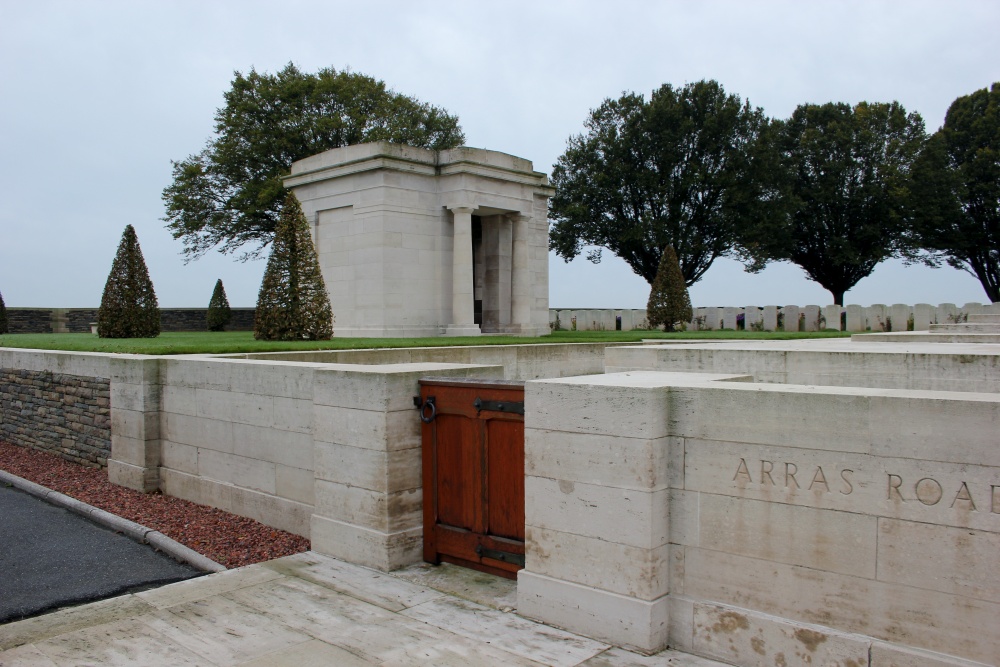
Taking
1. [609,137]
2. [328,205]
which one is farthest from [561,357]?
[609,137]

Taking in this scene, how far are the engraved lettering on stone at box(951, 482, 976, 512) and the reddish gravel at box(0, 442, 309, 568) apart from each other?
5.82 meters

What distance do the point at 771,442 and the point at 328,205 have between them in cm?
1912

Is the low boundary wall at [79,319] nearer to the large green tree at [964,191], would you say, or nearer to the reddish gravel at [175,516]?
the reddish gravel at [175,516]

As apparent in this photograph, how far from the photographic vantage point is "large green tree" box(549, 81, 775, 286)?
40656mm

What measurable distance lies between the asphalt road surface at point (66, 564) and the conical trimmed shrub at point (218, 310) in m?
26.2

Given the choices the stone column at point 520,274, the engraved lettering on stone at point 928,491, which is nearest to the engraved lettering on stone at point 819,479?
the engraved lettering on stone at point 928,491

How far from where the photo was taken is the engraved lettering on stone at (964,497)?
12.5 ft

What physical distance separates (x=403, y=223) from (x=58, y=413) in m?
10.6

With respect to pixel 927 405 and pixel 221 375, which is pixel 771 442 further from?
pixel 221 375

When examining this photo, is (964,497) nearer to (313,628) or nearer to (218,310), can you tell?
(313,628)

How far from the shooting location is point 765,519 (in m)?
4.47

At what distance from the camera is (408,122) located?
1476 inches

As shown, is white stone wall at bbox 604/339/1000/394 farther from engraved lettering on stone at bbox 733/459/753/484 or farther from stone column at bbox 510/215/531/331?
stone column at bbox 510/215/531/331

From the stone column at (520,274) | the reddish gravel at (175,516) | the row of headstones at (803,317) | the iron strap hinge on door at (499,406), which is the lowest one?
the reddish gravel at (175,516)
